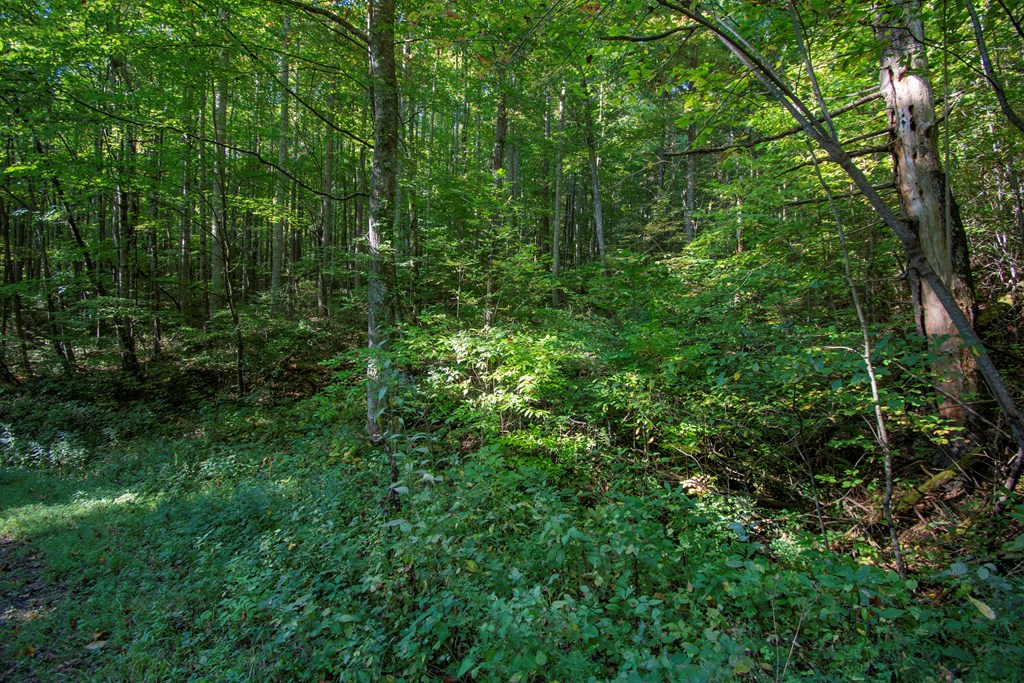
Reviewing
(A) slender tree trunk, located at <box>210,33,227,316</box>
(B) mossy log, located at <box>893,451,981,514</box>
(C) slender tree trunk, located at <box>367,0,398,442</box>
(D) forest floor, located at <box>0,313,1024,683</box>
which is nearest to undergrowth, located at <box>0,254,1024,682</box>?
(D) forest floor, located at <box>0,313,1024,683</box>

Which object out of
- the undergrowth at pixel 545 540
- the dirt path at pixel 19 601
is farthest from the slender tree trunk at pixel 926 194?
the dirt path at pixel 19 601

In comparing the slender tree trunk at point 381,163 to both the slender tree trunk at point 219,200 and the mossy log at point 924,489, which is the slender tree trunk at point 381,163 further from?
the mossy log at point 924,489

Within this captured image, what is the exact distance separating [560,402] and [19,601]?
19.7ft

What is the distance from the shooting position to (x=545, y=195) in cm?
2122

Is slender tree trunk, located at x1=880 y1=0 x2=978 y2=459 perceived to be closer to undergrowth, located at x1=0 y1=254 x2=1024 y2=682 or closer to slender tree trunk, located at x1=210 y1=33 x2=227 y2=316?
undergrowth, located at x1=0 y1=254 x2=1024 y2=682

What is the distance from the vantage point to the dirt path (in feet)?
10.1

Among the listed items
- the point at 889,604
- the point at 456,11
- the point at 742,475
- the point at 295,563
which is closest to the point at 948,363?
the point at 742,475

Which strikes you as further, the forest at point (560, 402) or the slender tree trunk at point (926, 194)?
the slender tree trunk at point (926, 194)

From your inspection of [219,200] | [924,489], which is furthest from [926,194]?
[219,200]

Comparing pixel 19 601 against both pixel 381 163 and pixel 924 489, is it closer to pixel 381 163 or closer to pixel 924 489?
pixel 381 163

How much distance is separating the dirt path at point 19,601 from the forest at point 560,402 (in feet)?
0.10

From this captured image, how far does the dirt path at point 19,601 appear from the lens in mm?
3088

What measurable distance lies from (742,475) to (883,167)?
455 cm

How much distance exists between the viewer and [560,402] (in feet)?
20.4
